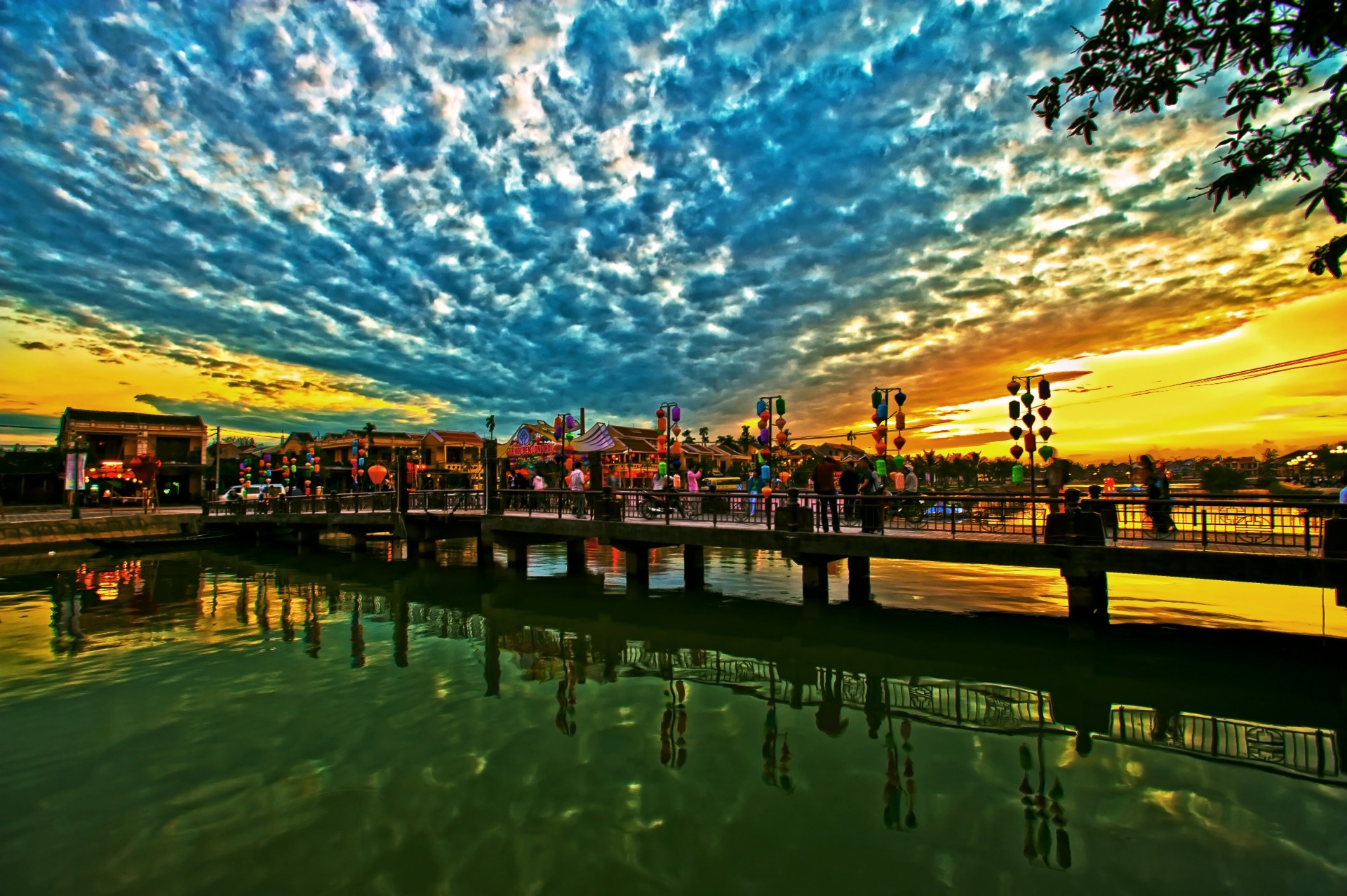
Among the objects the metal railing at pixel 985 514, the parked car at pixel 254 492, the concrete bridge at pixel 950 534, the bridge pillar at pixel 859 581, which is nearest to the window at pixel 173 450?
the parked car at pixel 254 492

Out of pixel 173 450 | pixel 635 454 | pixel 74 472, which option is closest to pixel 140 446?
pixel 173 450

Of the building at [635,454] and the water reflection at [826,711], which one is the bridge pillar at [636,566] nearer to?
the water reflection at [826,711]

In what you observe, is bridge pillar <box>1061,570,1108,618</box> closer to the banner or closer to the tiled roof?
the banner

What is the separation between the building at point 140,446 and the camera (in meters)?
52.4

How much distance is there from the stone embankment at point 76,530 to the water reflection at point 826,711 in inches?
859

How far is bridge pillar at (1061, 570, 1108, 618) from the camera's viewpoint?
42.8 feet

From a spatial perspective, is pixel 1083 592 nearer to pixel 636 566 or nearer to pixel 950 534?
pixel 950 534

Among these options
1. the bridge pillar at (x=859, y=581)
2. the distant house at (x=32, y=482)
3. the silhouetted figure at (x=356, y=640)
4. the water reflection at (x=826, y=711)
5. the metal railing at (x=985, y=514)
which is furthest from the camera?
the distant house at (x=32, y=482)

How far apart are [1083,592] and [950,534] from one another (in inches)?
113

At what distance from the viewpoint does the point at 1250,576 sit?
428 inches

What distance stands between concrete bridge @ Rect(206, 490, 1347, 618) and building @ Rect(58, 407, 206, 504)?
4588 cm

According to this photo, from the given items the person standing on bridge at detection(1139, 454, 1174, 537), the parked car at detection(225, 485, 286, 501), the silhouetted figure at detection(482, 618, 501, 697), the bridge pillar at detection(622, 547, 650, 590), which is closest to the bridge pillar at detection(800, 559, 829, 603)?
the bridge pillar at detection(622, 547, 650, 590)

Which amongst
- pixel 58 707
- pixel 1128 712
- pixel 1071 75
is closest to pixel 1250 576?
pixel 1128 712

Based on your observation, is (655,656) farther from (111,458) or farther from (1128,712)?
(111,458)
